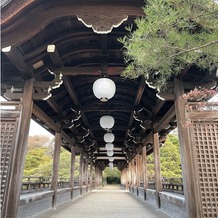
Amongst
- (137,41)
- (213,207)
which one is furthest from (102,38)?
(213,207)

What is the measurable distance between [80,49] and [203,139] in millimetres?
3261

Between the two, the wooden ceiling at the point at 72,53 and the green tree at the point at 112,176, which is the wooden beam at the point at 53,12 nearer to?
the wooden ceiling at the point at 72,53

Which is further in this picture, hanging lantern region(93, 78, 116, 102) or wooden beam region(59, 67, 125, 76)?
wooden beam region(59, 67, 125, 76)

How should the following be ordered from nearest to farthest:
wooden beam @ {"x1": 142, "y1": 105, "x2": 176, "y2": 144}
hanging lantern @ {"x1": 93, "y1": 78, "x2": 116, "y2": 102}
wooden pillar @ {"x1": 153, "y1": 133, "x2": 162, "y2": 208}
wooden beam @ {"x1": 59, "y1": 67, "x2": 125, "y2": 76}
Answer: hanging lantern @ {"x1": 93, "y1": 78, "x2": 116, "y2": 102}, wooden beam @ {"x1": 59, "y1": 67, "x2": 125, "y2": 76}, wooden beam @ {"x1": 142, "y1": 105, "x2": 176, "y2": 144}, wooden pillar @ {"x1": 153, "y1": 133, "x2": 162, "y2": 208}

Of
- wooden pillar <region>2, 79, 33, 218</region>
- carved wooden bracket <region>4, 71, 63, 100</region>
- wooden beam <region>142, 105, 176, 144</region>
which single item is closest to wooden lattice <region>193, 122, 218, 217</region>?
wooden beam <region>142, 105, 176, 144</region>

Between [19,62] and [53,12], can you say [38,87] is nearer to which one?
[19,62]

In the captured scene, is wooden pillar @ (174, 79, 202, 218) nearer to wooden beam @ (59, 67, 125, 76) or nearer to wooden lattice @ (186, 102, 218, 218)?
wooden lattice @ (186, 102, 218, 218)

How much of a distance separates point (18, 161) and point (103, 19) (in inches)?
120

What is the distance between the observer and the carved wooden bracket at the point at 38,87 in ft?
14.8

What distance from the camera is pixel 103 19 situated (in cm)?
329

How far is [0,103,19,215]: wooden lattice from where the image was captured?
373 cm

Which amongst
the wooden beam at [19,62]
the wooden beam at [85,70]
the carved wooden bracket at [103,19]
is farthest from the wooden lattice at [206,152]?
the wooden beam at [19,62]

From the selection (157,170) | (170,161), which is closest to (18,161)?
(157,170)

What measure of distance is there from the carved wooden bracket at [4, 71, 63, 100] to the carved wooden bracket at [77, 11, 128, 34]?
1655 millimetres
